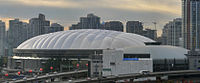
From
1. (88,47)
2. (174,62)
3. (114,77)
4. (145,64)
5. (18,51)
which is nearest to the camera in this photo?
(114,77)

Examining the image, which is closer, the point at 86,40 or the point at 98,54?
the point at 98,54

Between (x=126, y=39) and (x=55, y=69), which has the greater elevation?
(x=126, y=39)

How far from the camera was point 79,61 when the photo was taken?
5655 inches

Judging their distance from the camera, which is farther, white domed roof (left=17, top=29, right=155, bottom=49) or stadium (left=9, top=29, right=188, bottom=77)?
white domed roof (left=17, top=29, right=155, bottom=49)

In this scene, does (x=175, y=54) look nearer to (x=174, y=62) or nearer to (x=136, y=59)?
(x=174, y=62)

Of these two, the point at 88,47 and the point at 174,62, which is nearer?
the point at 174,62

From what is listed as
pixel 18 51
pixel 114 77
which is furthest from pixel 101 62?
pixel 18 51

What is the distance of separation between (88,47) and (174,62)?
37.7m

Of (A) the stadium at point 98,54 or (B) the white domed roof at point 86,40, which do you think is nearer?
(A) the stadium at point 98,54

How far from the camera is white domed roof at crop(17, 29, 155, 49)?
139837 mm

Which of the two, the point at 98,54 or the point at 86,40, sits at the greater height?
the point at 86,40

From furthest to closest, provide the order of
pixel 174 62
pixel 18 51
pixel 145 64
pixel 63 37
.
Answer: pixel 18 51 → pixel 63 37 → pixel 174 62 → pixel 145 64

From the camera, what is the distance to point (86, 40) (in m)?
145

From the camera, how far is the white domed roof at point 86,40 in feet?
459
